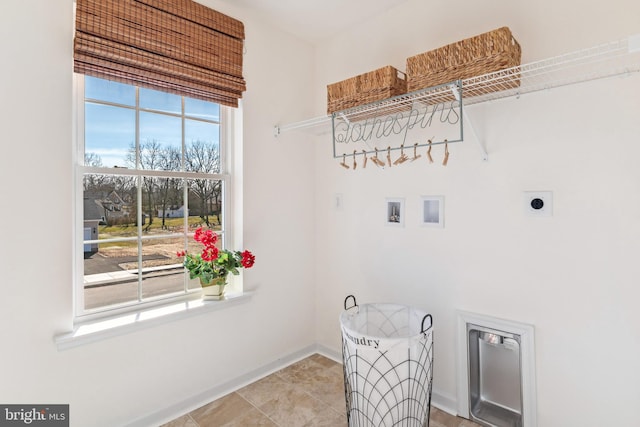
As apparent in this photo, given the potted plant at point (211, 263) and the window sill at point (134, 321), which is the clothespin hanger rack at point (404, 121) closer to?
the potted plant at point (211, 263)

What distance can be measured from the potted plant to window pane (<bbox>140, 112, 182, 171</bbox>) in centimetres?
46

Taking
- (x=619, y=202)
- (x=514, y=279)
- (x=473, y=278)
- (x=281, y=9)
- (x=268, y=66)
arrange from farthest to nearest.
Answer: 1. (x=268, y=66)
2. (x=281, y=9)
3. (x=473, y=278)
4. (x=514, y=279)
5. (x=619, y=202)

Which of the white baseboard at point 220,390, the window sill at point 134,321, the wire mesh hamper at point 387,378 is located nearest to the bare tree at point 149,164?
the window sill at point 134,321

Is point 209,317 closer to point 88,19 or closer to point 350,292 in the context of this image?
point 350,292

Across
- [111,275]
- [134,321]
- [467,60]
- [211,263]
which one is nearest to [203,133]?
[211,263]

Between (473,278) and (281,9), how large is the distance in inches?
82.7

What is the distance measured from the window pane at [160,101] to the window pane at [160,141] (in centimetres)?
5

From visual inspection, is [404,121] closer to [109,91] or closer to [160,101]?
[160,101]

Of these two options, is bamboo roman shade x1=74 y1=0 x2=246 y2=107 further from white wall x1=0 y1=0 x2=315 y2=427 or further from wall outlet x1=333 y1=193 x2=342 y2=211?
A: wall outlet x1=333 y1=193 x2=342 y2=211

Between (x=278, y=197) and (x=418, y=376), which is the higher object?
(x=278, y=197)

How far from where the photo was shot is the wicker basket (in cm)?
185

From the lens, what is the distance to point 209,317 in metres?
2.12

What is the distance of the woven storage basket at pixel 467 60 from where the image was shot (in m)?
1.48

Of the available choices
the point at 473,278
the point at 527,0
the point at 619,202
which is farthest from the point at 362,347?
the point at 527,0
